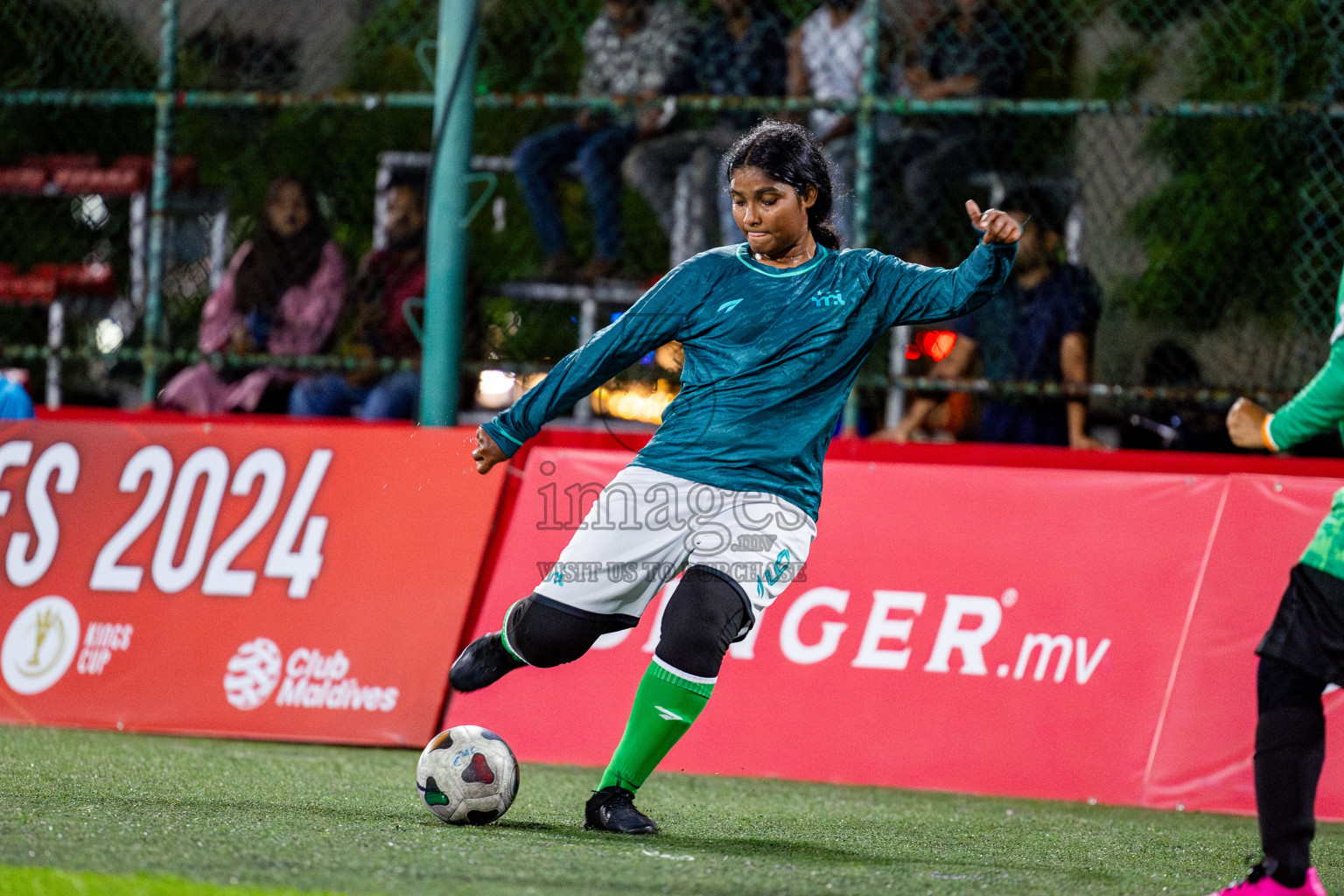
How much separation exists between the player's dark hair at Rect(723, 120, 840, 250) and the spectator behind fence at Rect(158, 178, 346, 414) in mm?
3995

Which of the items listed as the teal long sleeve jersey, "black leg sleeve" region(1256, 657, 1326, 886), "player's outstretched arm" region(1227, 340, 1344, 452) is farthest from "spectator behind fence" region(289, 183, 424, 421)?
"black leg sleeve" region(1256, 657, 1326, 886)

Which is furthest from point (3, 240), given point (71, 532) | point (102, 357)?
point (71, 532)

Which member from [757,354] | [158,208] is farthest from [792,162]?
[158,208]

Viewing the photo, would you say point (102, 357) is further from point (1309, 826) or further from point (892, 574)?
point (1309, 826)

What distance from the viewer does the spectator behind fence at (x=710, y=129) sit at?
7.57 m

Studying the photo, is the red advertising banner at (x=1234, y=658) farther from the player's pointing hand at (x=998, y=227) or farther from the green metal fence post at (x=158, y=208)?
the green metal fence post at (x=158, y=208)

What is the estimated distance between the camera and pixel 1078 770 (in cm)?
541

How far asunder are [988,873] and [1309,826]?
72 centimetres

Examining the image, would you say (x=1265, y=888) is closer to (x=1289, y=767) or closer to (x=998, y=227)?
(x=1289, y=767)

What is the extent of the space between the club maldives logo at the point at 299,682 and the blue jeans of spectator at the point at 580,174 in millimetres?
2650

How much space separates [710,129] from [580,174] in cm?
72

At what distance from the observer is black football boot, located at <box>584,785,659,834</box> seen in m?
3.98

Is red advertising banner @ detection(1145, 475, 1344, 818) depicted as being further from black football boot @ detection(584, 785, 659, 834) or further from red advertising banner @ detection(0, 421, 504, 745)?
red advertising banner @ detection(0, 421, 504, 745)

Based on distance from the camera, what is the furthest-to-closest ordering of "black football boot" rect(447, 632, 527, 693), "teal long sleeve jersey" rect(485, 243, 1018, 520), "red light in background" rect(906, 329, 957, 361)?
1. "red light in background" rect(906, 329, 957, 361)
2. "black football boot" rect(447, 632, 527, 693)
3. "teal long sleeve jersey" rect(485, 243, 1018, 520)
